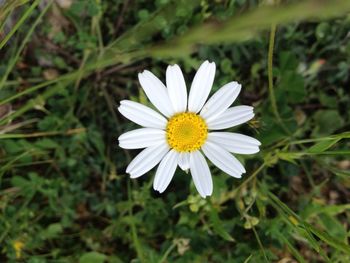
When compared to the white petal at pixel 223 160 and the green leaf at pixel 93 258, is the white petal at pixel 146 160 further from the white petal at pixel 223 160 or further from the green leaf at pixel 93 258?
the green leaf at pixel 93 258

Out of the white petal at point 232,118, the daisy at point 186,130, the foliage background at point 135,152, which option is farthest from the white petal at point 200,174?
the foliage background at point 135,152

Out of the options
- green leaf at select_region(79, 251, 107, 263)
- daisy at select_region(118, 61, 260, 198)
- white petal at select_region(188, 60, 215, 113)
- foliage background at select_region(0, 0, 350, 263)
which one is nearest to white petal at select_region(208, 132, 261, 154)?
daisy at select_region(118, 61, 260, 198)

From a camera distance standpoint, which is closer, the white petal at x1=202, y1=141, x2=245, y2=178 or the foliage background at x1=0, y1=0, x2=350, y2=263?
the white petal at x1=202, y1=141, x2=245, y2=178

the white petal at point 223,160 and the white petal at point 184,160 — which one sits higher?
the white petal at point 184,160

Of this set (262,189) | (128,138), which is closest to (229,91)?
(128,138)

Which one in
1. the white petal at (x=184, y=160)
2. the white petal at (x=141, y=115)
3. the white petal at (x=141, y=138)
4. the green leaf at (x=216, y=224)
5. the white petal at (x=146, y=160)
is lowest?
the green leaf at (x=216, y=224)

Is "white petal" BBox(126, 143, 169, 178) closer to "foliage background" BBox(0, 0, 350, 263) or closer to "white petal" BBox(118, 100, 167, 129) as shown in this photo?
"white petal" BBox(118, 100, 167, 129)
